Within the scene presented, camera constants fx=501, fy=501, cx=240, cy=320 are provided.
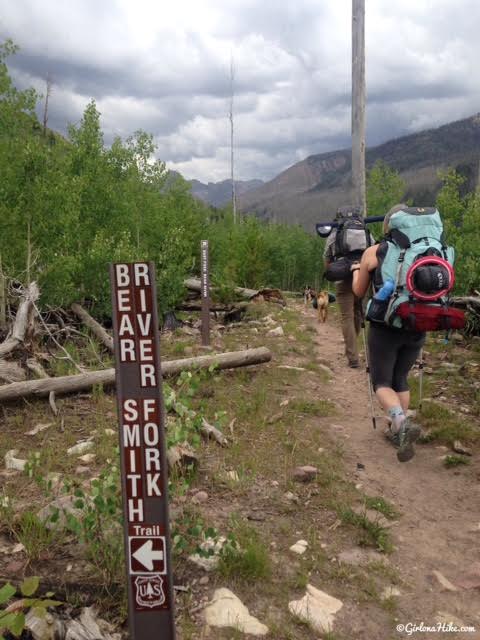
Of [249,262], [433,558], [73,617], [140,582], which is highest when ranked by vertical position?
[249,262]

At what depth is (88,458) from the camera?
5027mm

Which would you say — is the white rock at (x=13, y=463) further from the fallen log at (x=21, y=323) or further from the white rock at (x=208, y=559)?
the fallen log at (x=21, y=323)

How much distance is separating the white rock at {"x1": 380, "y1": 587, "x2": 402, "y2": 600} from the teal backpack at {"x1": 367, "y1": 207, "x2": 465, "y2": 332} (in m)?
2.20

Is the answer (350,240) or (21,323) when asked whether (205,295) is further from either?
(350,240)

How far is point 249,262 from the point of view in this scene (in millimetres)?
32719

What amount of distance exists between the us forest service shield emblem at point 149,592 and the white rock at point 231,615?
0.66m

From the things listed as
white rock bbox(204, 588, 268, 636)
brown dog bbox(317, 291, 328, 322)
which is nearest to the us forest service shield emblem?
white rock bbox(204, 588, 268, 636)

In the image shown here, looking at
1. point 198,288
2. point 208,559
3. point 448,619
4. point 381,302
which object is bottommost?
point 448,619

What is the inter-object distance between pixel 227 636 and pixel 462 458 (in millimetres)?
3550

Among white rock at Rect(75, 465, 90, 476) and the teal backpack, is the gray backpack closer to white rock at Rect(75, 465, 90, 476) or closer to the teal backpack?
the teal backpack

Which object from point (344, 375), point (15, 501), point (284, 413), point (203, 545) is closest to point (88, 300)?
point (344, 375)

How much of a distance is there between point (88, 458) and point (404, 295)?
3476 mm

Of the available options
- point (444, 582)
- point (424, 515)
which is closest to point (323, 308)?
point (424, 515)

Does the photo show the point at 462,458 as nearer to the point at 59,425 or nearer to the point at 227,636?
the point at 227,636
